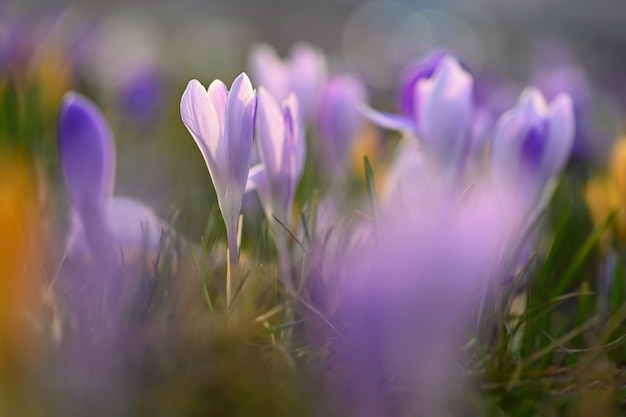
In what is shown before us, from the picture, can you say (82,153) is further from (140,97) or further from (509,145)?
(140,97)

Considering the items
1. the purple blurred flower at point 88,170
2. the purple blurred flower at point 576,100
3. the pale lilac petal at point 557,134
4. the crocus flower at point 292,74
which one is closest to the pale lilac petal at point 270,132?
the purple blurred flower at point 88,170

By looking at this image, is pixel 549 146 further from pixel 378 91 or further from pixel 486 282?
pixel 378 91

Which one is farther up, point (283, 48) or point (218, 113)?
point (218, 113)

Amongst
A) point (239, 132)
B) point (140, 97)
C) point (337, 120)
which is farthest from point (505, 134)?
point (140, 97)

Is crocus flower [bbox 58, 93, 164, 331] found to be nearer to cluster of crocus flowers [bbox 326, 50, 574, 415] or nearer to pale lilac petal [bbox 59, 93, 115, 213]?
pale lilac petal [bbox 59, 93, 115, 213]

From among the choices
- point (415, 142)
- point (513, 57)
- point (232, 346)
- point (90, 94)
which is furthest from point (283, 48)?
point (232, 346)

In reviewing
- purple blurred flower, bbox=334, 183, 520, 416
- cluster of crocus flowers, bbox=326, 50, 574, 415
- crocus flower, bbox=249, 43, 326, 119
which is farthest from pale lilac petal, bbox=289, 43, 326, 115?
purple blurred flower, bbox=334, 183, 520, 416
